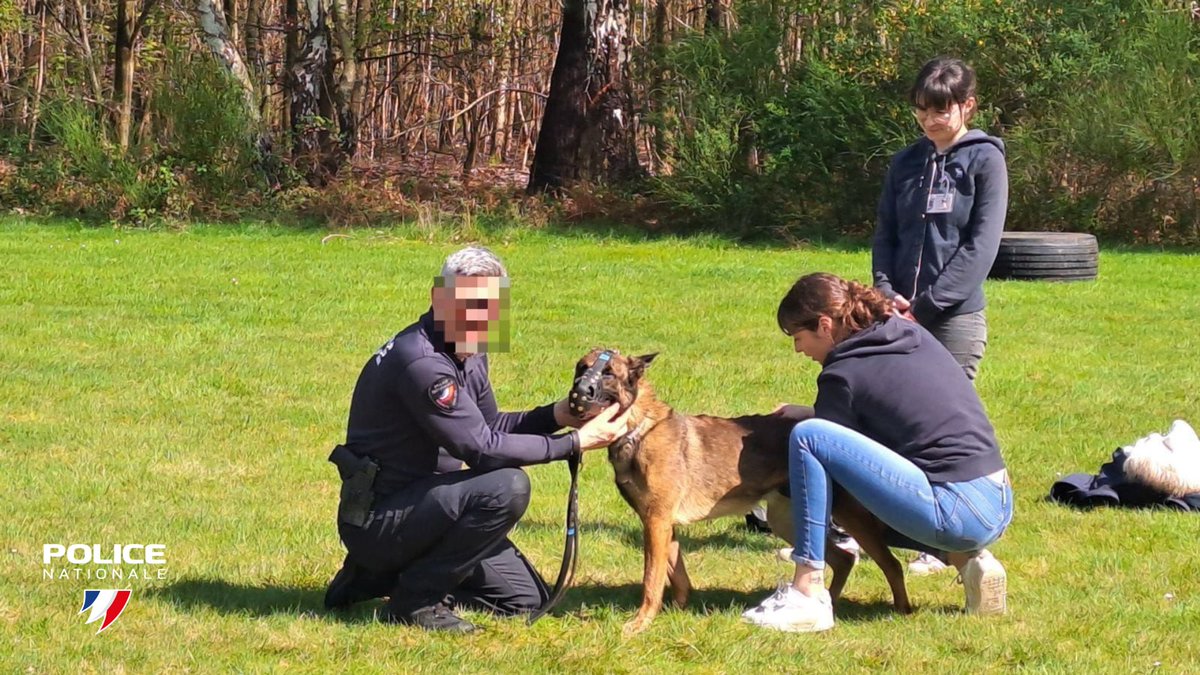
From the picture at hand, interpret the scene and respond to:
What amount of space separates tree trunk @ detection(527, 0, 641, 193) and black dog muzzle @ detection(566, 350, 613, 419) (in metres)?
16.8

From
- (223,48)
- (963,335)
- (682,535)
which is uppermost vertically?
(223,48)

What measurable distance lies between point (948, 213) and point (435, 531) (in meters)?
2.45

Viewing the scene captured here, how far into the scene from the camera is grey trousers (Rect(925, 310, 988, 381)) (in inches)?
231

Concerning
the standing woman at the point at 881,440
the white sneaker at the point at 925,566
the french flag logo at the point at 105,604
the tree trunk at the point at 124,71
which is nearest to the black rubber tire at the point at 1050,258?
the white sneaker at the point at 925,566

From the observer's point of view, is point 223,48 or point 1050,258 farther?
point 223,48

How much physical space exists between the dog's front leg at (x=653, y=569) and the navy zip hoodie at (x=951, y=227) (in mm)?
1298

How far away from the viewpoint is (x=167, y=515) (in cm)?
648

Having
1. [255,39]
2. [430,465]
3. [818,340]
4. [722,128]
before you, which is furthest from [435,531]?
[255,39]

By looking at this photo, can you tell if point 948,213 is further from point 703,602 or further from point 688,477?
point 703,602

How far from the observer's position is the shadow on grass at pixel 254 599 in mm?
5219

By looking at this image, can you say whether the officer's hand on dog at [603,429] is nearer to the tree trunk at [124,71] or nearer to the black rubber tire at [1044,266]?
the black rubber tire at [1044,266]

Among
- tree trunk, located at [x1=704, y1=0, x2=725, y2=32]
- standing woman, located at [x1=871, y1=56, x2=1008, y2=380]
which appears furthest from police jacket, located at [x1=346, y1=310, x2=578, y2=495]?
tree trunk, located at [x1=704, y1=0, x2=725, y2=32]

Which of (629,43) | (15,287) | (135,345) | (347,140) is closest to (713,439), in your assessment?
(135,345)

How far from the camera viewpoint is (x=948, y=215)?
19.0 feet
